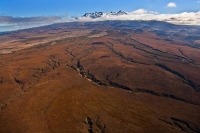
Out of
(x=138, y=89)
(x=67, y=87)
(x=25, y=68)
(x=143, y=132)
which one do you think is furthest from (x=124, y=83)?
(x=25, y=68)

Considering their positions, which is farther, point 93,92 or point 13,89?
point 13,89

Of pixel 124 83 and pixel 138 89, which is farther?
pixel 124 83

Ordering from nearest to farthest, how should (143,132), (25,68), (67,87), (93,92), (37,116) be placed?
(143,132) → (37,116) → (93,92) → (67,87) → (25,68)

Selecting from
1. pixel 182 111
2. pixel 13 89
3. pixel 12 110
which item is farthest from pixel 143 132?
pixel 13 89

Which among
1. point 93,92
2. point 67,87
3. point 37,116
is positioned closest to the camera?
point 37,116

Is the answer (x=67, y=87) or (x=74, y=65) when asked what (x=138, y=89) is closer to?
(x=67, y=87)

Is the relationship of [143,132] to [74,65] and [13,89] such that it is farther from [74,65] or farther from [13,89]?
[74,65]

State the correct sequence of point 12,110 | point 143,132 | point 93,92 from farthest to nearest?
point 93,92, point 12,110, point 143,132

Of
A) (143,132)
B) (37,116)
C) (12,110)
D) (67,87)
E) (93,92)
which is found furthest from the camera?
(67,87)
